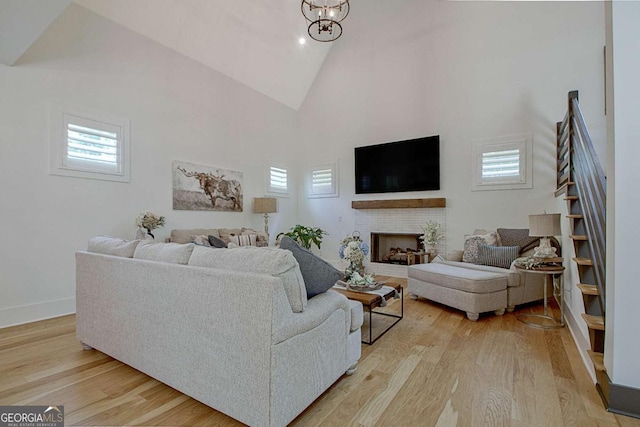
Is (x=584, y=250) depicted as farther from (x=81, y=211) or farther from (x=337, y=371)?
(x=81, y=211)

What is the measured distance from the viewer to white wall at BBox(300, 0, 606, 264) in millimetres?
4262

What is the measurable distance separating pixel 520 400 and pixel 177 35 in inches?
219

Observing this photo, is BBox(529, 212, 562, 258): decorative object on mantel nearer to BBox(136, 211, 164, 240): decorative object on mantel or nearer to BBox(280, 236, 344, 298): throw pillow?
BBox(280, 236, 344, 298): throw pillow

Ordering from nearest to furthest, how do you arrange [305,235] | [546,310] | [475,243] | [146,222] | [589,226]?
1. [589,226]
2. [546,310]
3. [146,222]
4. [475,243]
5. [305,235]

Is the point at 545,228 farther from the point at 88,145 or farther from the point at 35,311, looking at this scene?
the point at 35,311

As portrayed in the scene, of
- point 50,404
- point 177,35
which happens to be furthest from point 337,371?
point 177,35

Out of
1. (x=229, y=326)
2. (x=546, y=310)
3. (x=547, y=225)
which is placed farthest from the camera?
(x=546, y=310)

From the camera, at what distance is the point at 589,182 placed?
2.48 m

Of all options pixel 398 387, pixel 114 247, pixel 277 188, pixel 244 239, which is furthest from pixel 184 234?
pixel 398 387

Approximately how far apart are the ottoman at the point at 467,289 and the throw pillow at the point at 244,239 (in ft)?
8.83

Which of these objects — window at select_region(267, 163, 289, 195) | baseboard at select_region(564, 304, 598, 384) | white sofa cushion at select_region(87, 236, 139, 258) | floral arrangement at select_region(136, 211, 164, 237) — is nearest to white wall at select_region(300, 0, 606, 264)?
window at select_region(267, 163, 289, 195)

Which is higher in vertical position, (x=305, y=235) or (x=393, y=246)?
(x=305, y=235)

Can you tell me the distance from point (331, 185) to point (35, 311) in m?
4.80

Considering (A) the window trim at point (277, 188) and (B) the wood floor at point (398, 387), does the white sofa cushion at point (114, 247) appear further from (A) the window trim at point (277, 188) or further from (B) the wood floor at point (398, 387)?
(A) the window trim at point (277, 188)
